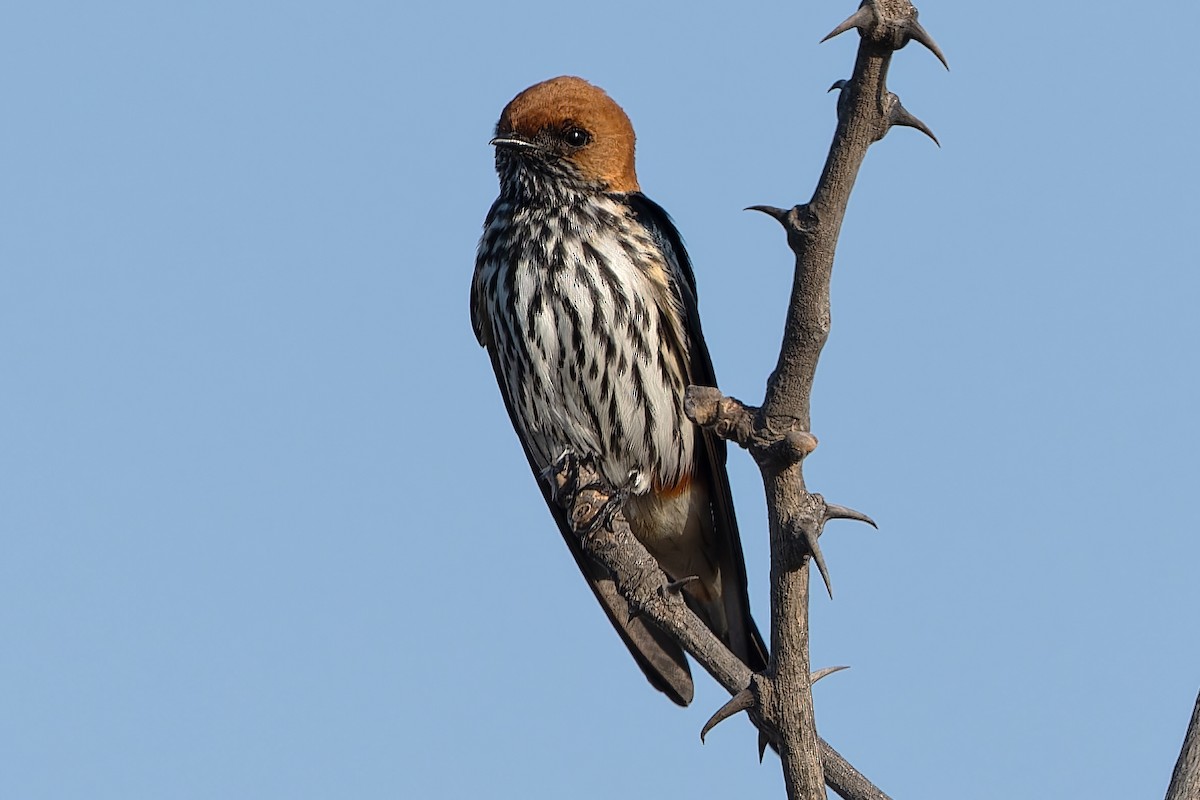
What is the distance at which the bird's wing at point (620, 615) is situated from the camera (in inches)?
341

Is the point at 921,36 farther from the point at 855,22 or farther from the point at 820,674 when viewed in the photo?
the point at 820,674

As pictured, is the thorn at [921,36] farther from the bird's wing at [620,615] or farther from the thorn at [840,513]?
the bird's wing at [620,615]

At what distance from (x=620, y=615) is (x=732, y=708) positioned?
3.23 m

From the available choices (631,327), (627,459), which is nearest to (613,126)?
(631,327)

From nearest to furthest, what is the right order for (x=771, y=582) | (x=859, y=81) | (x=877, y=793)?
1. (x=859, y=81)
2. (x=771, y=582)
3. (x=877, y=793)

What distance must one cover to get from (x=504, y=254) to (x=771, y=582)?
382 cm

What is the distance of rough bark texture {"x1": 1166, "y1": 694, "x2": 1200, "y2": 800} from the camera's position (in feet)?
16.9

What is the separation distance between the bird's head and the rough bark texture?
4.94 metres

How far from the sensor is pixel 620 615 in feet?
29.4

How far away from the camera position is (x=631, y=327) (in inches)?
335

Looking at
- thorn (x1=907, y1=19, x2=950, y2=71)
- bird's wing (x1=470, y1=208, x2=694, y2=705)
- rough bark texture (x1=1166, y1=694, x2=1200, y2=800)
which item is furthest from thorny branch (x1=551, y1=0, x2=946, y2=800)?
bird's wing (x1=470, y1=208, x2=694, y2=705)

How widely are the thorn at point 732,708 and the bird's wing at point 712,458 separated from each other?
3063mm

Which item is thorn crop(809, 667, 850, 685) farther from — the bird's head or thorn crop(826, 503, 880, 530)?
the bird's head

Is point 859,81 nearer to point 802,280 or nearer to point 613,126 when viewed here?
point 802,280
